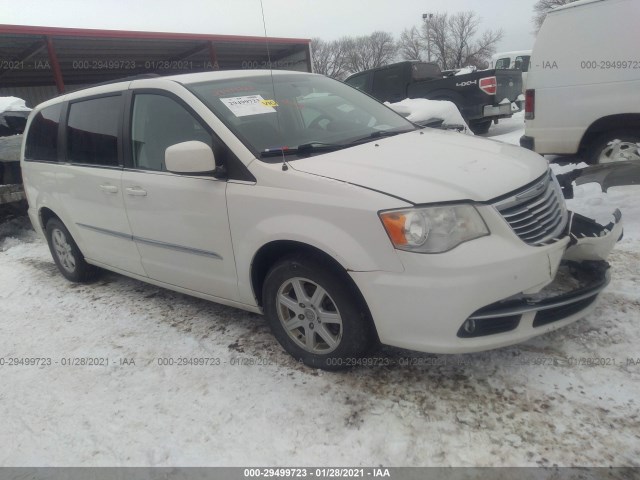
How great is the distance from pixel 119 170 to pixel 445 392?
8.73ft

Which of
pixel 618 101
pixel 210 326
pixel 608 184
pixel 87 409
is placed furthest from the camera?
pixel 618 101

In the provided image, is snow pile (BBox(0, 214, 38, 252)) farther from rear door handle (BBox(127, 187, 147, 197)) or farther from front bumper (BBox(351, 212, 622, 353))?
A: front bumper (BBox(351, 212, 622, 353))

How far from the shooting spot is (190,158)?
8.77 ft

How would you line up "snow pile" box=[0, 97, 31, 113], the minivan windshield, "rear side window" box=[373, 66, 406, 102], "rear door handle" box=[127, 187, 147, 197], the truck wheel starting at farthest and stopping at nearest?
"rear side window" box=[373, 66, 406, 102] → the truck wheel → "snow pile" box=[0, 97, 31, 113] → "rear door handle" box=[127, 187, 147, 197] → the minivan windshield

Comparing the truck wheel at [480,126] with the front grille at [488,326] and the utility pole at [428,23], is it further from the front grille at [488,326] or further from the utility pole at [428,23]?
the utility pole at [428,23]

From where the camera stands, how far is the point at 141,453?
2.29 m

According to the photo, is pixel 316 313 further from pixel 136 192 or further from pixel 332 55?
pixel 332 55

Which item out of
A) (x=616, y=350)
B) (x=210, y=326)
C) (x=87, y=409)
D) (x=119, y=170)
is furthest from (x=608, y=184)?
(x=87, y=409)

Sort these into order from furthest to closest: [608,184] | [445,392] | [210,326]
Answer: [608,184], [210,326], [445,392]

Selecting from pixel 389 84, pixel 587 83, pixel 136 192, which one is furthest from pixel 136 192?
pixel 389 84

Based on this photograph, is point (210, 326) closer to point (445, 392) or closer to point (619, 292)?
point (445, 392)

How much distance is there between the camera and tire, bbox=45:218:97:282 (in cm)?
443

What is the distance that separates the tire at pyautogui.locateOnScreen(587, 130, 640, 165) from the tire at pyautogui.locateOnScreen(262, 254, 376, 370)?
4.14 metres

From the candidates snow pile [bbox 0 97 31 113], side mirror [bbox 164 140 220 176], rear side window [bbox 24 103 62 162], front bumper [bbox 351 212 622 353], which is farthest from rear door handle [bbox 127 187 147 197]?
snow pile [bbox 0 97 31 113]
